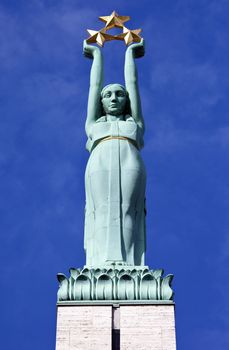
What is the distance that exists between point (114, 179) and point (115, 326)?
12.5ft

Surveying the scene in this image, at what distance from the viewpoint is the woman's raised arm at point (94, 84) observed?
2312cm

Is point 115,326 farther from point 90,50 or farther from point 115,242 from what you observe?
point 90,50

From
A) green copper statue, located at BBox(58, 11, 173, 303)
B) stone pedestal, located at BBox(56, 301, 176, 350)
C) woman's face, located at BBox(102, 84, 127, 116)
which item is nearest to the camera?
stone pedestal, located at BBox(56, 301, 176, 350)

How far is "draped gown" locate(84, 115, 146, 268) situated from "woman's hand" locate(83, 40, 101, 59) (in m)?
2.88

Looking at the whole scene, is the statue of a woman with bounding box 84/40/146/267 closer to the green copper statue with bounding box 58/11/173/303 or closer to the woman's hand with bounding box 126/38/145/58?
the green copper statue with bounding box 58/11/173/303

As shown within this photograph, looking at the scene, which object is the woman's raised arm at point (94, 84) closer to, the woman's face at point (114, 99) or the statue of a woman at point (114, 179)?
the statue of a woman at point (114, 179)

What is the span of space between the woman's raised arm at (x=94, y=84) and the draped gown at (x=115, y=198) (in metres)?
0.75

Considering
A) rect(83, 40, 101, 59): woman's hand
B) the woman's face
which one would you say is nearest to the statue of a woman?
the woman's face

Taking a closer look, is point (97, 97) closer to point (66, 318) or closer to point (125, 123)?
point (125, 123)

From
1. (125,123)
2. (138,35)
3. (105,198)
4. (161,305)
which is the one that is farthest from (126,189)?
(138,35)

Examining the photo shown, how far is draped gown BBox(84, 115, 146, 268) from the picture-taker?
20609mm

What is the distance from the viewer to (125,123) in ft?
73.8

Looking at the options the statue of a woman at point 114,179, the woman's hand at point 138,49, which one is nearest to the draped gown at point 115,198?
the statue of a woman at point 114,179

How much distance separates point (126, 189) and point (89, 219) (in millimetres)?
1076
